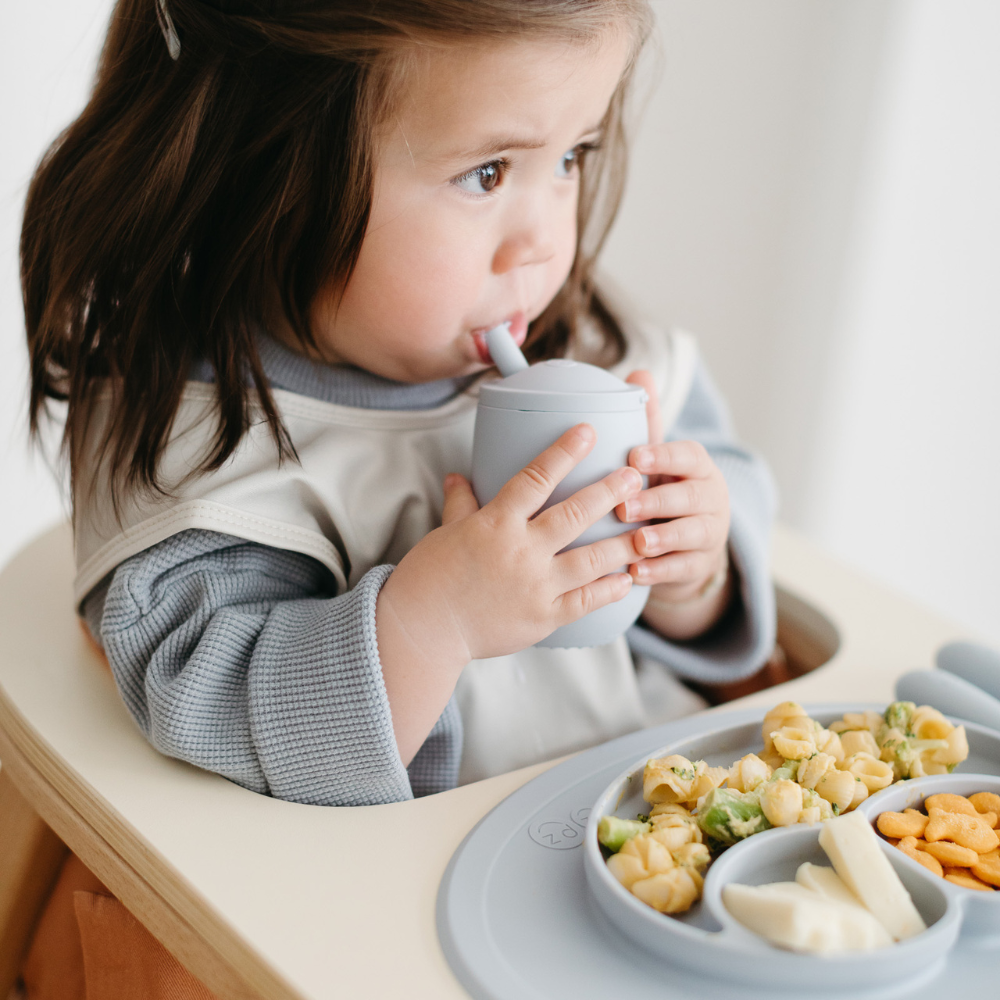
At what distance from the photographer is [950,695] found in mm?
522

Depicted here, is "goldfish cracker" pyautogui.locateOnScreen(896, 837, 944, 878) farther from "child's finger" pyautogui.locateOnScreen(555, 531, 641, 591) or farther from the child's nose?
the child's nose

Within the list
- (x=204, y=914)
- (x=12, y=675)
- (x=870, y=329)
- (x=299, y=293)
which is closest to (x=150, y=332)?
(x=299, y=293)

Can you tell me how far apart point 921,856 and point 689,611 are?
308 mm

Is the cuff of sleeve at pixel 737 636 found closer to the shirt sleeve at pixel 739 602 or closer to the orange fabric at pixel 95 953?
the shirt sleeve at pixel 739 602

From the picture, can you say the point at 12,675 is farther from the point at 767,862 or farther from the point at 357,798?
the point at 767,862

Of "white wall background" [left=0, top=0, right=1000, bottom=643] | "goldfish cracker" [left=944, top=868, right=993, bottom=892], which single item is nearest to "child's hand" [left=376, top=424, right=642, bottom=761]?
"goldfish cracker" [left=944, top=868, right=993, bottom=892]

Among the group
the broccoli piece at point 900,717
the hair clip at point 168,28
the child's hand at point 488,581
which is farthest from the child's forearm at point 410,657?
the hair clip at point 168,28

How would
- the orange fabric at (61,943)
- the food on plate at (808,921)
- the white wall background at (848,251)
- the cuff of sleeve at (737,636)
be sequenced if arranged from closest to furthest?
the food on plate at (808,921), the orange fabric at (61,943), the cuff of sleeve at (737,636), the white wall background at (848,251)

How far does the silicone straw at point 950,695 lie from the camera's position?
508mm

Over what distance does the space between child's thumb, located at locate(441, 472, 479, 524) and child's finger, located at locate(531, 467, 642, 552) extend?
0.05 metres

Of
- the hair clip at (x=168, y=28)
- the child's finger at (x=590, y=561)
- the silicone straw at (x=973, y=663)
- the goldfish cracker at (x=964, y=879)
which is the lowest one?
the silicone straw at (x=973, y=663)

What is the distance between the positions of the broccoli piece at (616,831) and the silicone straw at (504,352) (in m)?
0.26

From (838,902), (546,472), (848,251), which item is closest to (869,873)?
(838,902)

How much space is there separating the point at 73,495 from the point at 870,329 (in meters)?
1.17
